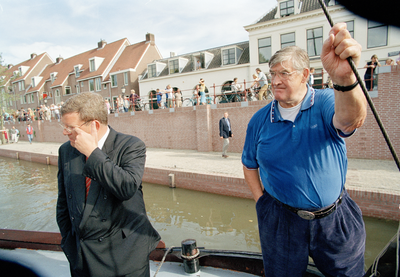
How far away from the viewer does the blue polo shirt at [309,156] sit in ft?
4.30

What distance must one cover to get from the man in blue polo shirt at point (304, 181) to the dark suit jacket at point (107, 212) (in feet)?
2.73

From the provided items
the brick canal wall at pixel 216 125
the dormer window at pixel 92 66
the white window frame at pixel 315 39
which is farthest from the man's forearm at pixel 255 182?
the dormer window at pixel 92 66

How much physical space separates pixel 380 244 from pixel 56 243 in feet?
18.5

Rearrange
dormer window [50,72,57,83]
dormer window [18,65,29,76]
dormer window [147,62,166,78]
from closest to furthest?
1. dormer window [147,62,166,78]
2. dormer window [50,72,57,83]
3. dormer window [18,65,29,76]

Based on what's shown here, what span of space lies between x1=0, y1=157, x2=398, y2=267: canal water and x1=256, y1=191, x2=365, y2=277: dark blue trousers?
11.9ft

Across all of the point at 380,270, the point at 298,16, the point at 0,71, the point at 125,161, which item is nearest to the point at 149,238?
the point at 125,161

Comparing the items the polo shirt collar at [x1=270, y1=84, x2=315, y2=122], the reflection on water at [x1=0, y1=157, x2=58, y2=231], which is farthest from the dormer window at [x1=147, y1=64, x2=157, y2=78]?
the polo shirt collar at [x1=270, y1=84, x2=315, y2=122]

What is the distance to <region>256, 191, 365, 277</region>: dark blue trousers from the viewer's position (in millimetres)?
1343

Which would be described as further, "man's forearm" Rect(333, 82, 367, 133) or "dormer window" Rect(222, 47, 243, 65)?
"dormer window" Rect(222, 47, 243, 65)

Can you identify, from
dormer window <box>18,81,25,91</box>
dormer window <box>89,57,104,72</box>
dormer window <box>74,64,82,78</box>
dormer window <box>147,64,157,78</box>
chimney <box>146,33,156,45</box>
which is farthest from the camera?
dormer window <box>18,81,25,91</box>

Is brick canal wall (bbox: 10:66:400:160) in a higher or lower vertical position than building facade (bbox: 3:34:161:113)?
lower

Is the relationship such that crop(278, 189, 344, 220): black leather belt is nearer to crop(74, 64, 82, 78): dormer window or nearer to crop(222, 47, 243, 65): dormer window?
crop(222, 47, 243, 65): dormer window

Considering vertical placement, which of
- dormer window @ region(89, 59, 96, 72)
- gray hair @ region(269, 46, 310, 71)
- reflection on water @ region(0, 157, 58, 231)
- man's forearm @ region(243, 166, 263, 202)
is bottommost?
reflection on water @ region(0, 157, 58, 231)

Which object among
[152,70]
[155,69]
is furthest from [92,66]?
[155,69]
